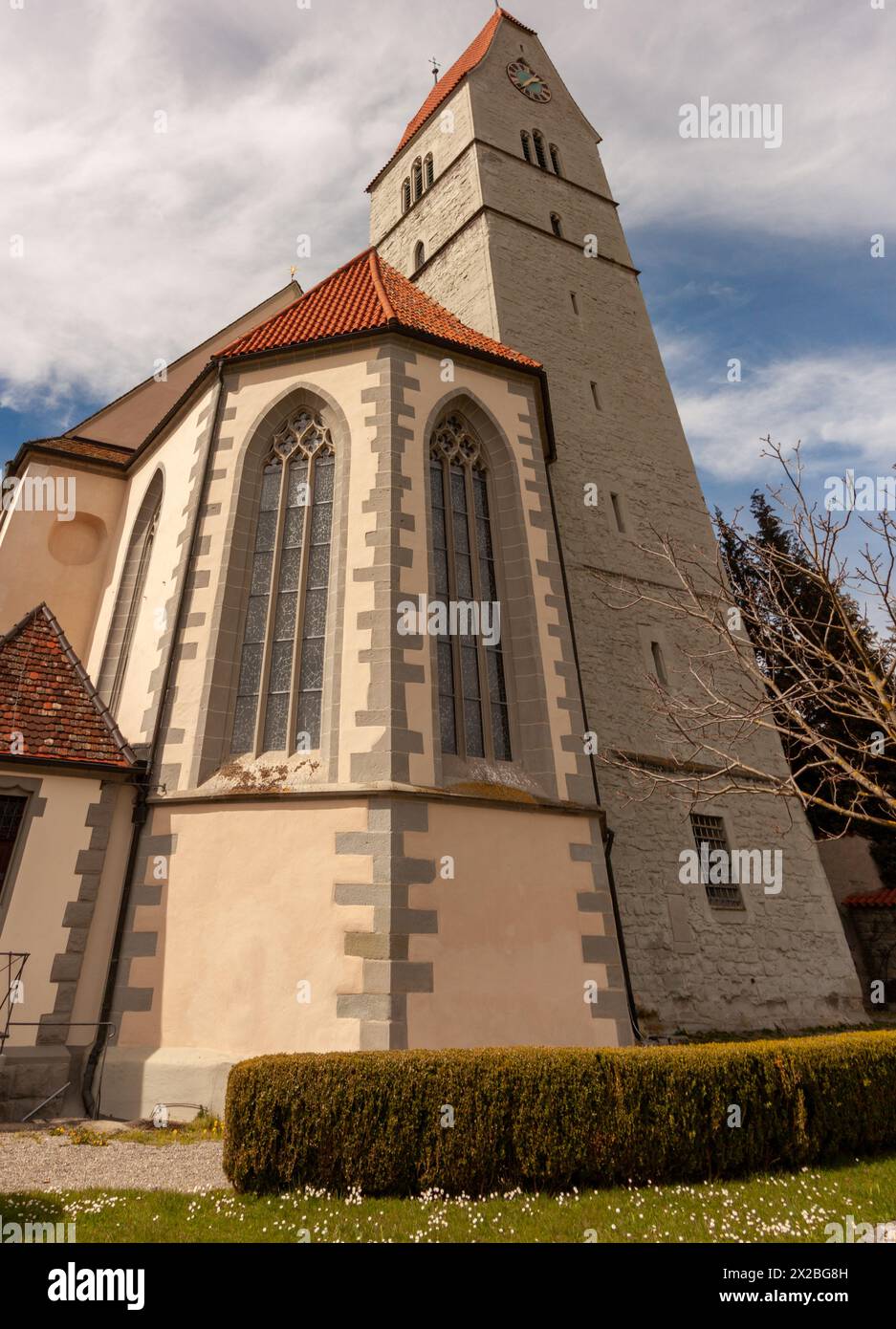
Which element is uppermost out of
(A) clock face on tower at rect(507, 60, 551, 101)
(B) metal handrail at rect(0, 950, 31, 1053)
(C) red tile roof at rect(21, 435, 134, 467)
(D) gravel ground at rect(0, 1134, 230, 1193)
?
(A) clock face on tower at rect(507, 60, 551, 101)

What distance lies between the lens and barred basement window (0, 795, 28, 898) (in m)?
7.95

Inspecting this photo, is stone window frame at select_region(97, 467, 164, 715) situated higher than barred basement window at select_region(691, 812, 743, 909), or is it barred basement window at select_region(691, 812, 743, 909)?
stone window frame at select_region(97, 467, 164, 715)

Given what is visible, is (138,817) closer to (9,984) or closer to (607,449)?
(9,984)

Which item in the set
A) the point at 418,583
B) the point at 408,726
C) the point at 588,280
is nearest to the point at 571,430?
the point at 588,280

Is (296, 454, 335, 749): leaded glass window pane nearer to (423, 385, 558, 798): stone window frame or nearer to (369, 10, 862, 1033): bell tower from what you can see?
(423, 385, 558, 798): stone window frame

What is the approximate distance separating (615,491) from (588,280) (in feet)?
24.4

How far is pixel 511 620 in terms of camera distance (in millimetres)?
10250

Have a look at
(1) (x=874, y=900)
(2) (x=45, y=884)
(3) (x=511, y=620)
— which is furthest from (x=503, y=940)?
(1) (x=874, y=900)

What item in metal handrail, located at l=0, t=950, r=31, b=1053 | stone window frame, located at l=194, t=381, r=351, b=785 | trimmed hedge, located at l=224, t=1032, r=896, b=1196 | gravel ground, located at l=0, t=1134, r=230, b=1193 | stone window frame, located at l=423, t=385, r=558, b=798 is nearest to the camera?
trimmed hedge, located at l=224, t=1032, r=896, b=1196

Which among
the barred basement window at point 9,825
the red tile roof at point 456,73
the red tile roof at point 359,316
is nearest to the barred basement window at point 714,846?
the red tile roof at point 359,316

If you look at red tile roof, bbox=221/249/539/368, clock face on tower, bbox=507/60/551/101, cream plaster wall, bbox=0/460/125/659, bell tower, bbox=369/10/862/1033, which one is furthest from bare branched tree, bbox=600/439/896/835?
clock face on tower, bbox=507/60/551/101

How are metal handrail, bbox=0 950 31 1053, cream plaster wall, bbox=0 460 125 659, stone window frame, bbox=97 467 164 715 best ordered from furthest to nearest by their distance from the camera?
1. cream plaster wall, bbox=0 460 125 659
2. stone window frame, bbox=97 467 164 715
3. metal handrail, bbox=0 950 31 1053

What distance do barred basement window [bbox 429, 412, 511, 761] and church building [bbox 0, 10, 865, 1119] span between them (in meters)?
0.05

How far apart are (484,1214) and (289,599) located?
23.4 ft
